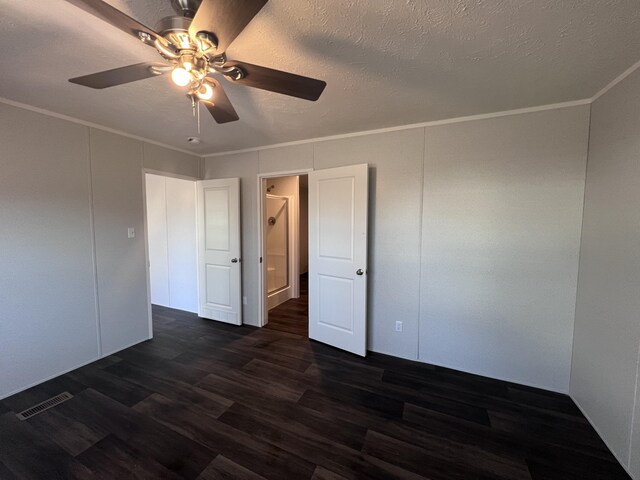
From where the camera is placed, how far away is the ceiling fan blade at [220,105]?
142 cm

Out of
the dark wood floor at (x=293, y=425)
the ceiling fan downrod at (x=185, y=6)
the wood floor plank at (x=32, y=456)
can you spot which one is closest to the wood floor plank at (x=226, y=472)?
the dark wood floor at (x=293, y=425)

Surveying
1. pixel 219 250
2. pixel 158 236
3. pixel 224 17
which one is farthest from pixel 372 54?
pixel 158 236

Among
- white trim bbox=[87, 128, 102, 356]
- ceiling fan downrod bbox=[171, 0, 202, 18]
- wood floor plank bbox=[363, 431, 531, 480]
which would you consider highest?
ceiling fan downrod bbox=[171, 0, 202, 18]

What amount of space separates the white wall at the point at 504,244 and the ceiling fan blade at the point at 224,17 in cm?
206

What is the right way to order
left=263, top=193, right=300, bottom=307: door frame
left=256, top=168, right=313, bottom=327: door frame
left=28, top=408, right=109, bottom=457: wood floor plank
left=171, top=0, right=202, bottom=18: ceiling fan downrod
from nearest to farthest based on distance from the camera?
1. left=171, top=0, right=202, bottom=18: ceiling fan downrod
2. left=28, top=408, right=109, bottom=457: wood floor plank
3. left=256, top=168, right=313, bottom=327: door frame
4. left=263, top=193, right=300, bottom=307: door frame

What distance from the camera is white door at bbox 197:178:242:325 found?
11.5ft

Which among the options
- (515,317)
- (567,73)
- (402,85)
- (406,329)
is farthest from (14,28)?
(515,317)

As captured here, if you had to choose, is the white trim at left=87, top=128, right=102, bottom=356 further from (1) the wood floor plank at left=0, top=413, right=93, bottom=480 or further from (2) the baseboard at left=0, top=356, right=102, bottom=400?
(1) the wood floor plank at left=0, top=413, right=93, bottom=480

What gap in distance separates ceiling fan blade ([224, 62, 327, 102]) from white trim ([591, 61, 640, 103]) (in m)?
1.88

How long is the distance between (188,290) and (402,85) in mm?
3964

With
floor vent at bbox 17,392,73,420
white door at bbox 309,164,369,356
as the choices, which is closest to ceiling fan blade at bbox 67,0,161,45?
white door at bbox 309,164,369,356

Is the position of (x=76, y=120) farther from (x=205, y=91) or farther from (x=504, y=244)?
(x=504, y=244)

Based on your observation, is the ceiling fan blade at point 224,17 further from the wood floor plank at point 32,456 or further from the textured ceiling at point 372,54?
the wood floor plank at point 32,456

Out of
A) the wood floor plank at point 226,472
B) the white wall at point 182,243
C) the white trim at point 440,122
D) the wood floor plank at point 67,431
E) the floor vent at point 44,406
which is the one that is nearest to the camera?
the wood floor plank at point 226,472
